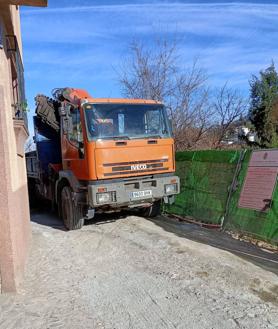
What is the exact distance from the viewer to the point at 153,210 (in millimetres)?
10445

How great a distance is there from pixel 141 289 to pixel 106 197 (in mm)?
3411

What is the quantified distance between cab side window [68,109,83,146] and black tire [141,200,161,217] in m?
2.77

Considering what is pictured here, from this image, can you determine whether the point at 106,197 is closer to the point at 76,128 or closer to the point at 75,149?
the point at 75,149

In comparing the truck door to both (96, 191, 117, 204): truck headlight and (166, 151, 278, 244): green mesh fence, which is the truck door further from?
(166, 151, 278, 244): green mesh fence

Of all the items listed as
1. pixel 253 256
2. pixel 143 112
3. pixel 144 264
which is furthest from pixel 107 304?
pixel 143 112

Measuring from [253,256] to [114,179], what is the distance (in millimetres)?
3391

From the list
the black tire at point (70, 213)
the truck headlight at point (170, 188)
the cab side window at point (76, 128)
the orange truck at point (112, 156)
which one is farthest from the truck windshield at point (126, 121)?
the black tire at point (70, 213)

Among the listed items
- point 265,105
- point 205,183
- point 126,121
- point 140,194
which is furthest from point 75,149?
point 265,105

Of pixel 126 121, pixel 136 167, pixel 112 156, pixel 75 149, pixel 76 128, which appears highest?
pixel 126 121

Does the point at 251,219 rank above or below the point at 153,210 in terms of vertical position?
above

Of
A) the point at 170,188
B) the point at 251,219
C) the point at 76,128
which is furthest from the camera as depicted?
the point at 170,188

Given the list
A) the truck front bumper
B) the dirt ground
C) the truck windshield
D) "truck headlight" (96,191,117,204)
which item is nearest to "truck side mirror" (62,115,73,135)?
the truck windshield

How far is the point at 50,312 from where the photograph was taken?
450 centimetres

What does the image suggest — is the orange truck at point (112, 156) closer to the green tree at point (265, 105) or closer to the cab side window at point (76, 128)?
the cab side window at point (76, 128)
